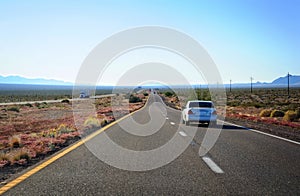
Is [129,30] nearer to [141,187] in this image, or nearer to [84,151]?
[84,151]

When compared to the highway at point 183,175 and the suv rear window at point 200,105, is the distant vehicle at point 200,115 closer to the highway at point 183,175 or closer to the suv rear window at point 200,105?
the suv rear window at point 200,105

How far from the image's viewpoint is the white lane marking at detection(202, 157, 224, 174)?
774cm

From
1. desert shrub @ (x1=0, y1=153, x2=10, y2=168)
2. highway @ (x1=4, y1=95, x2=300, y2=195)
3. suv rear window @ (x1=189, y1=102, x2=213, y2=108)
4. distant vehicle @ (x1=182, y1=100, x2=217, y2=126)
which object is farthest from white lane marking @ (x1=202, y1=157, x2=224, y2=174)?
suv rear window @ (x1=189, y1=102, x2=213, y2=108)

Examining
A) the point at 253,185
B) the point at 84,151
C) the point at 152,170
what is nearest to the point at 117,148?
the point at 84,151

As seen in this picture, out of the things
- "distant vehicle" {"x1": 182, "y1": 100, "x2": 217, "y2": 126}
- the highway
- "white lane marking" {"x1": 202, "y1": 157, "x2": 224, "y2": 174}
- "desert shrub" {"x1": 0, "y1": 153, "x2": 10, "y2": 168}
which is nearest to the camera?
the highway

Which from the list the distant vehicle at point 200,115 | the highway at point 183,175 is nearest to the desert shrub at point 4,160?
the highway at point 183,175

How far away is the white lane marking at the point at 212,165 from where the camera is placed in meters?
7.74

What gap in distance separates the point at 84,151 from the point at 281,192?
6143 millimetres

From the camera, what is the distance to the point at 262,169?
800cm

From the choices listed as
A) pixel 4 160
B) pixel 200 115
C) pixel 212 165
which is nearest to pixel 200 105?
pixel 200 115

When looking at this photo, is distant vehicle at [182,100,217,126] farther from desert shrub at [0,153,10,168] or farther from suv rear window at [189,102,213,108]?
desert shrub at [0,153,10,168]

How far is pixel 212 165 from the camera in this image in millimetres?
8438

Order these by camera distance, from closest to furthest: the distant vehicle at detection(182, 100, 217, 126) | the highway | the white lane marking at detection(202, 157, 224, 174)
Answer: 1. the highway
2. the white lane marking at detection(202, 157, 224, 174)
3. the distant vehicle at detection(182, 100, 217, 126)

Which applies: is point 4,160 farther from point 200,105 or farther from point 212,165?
point 200,105
